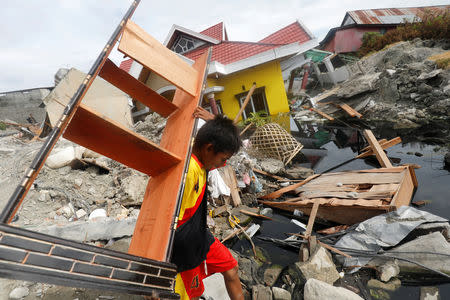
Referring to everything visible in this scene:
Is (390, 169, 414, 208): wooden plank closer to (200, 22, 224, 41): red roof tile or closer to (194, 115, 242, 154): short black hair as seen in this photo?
(194, 115, 242, 154): short black hair

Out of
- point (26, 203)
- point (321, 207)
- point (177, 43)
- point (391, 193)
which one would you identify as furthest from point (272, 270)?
point (177, 43)

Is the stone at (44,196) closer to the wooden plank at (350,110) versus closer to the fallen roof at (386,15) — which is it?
the wooden plank at (350,110)

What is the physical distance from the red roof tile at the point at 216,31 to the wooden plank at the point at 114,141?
12.8 m

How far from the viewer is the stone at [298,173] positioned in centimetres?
696

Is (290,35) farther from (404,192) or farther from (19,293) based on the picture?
(19,293)

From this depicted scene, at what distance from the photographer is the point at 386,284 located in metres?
3.04

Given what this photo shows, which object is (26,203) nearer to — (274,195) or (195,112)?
(195,112)

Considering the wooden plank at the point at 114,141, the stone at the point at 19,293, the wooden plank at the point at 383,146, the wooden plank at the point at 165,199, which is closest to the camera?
the wooden plank at the point at 114,141

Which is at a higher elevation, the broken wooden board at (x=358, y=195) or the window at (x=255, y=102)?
the window at (x=255, y=102)

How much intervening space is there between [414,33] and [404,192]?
24.1 metres

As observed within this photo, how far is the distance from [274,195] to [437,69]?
1407 centimetres

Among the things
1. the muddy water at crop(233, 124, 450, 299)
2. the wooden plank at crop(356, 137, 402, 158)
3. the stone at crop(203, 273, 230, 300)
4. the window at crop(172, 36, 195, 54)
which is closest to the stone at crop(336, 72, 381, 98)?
the muddy water at crop(233, 124, 450, 299)

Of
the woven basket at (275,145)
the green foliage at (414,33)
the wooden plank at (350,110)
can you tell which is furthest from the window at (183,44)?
the green foliage at (414,33)

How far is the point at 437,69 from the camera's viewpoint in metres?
12.5
